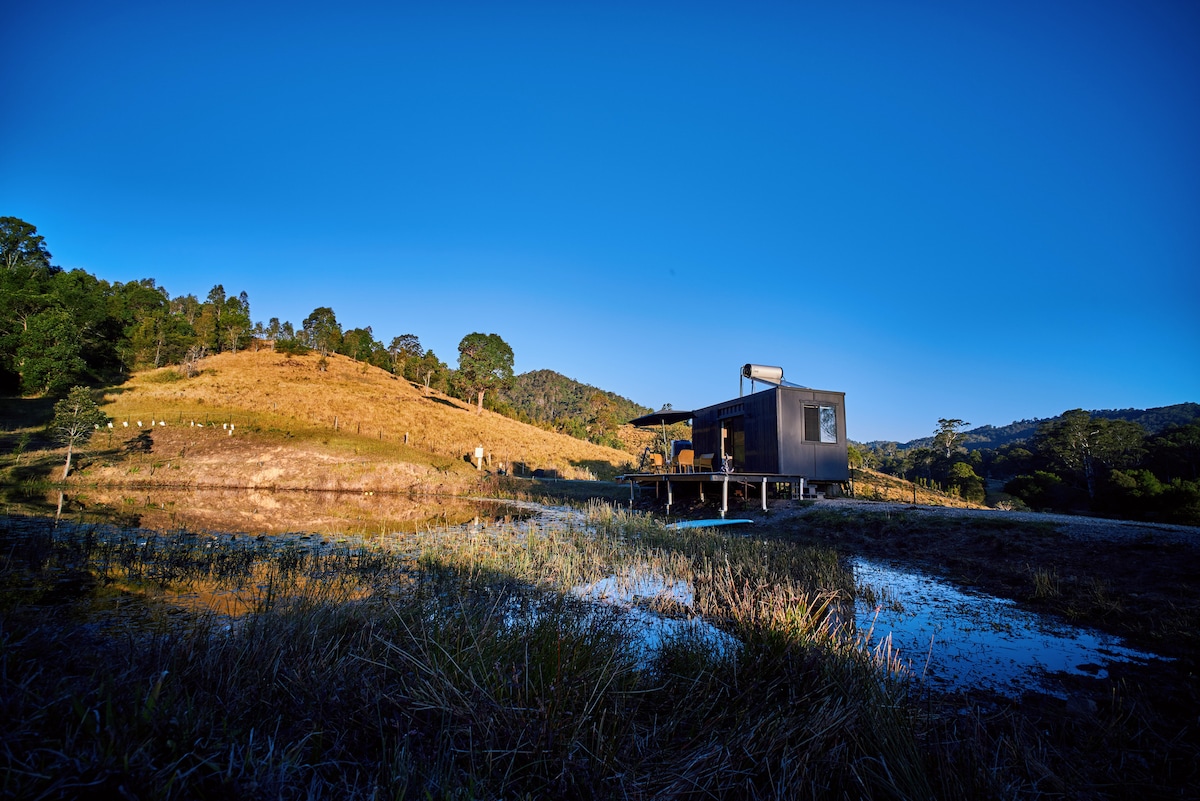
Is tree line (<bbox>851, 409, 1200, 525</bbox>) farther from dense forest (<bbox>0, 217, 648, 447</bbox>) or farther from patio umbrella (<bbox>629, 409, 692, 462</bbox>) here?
dense forest (<bbox>0, 217, 648, 447</bbox>)

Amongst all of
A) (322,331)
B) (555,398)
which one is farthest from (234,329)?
(555,398)

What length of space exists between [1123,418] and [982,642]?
324 ft

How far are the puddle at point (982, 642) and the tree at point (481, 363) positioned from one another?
51784 millimetres

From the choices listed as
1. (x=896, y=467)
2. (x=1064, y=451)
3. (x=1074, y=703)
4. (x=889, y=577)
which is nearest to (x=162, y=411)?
(x=889, y=577)

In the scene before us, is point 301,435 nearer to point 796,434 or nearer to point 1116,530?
point 796,434

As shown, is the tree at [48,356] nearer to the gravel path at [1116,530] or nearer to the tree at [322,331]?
the tree at [322,331]

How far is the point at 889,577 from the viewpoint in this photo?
29.4 ft

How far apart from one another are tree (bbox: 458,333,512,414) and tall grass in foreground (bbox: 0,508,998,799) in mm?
52146

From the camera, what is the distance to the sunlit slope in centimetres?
3031

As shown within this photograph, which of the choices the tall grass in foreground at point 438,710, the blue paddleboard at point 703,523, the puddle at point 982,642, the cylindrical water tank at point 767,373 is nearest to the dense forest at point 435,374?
the cylindrical water tank at point 767,373

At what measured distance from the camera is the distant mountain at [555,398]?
366ft

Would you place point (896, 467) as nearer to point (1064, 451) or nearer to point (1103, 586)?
point (1064, 451)

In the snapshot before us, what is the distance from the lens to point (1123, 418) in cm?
7375

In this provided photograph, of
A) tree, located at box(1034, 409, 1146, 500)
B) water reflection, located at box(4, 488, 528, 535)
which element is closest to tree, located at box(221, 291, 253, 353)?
water reflection, located at box(4, 488, 528, 535)
